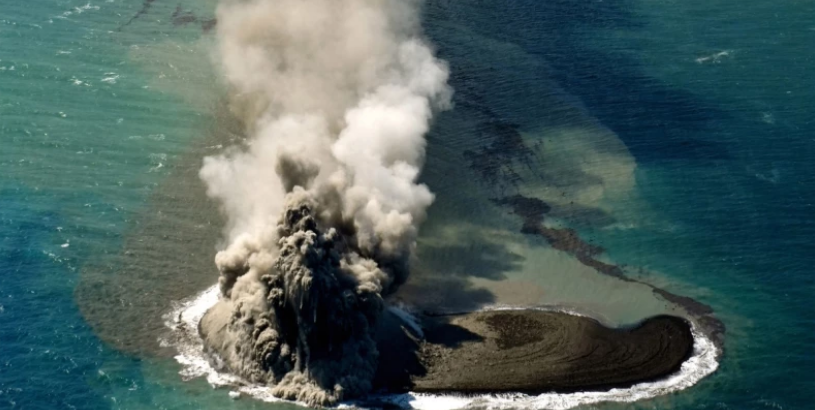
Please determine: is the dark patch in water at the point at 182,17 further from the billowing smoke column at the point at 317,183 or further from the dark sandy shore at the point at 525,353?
the dark sandy shore at the point at 525,353

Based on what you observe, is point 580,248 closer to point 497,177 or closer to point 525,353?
point 497,177

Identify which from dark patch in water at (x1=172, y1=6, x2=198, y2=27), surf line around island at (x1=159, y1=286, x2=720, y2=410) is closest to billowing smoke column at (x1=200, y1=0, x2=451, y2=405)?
surf line around island at (x1=159, y1=286, x2=720, y2=410)

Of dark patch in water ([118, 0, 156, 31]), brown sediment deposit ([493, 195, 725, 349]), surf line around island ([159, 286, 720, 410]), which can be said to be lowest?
surf line around island ([159, 286, 720, 410])

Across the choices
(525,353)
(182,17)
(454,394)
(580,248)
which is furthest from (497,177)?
(182,17)

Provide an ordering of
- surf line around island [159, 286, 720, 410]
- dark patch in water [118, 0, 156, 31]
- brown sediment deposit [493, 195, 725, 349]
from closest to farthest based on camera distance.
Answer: surf line around island [159, 286, 720, 410]
brown sediment deposit [493, 195, 725, 349]
dark patch in water [118, 0, 156, 31]

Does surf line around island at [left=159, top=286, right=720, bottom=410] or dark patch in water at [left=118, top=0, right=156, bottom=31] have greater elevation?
dark patch in water at [left=118, top=0, right=156, bottom=31]

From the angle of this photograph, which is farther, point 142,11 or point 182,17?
point 142,11

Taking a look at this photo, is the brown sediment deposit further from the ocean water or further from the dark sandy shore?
the dark sandy shore
